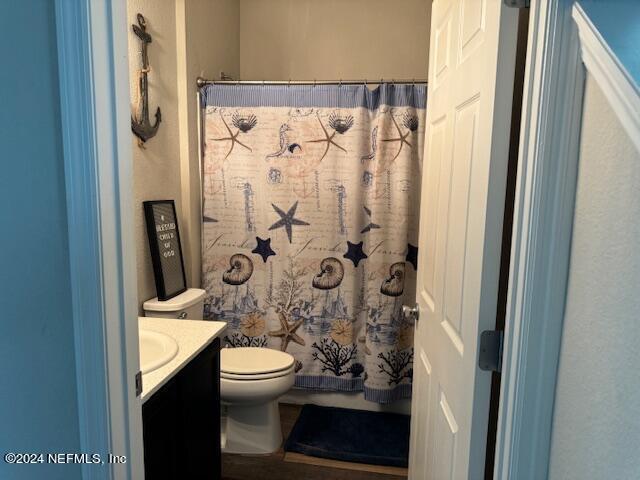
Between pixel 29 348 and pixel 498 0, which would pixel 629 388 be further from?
pixel 29 348

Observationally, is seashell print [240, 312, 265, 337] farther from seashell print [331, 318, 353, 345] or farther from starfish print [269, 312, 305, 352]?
seashell print [331, 318, 353, 345]

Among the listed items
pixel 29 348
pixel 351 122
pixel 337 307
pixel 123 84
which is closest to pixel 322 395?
pixel 337 307

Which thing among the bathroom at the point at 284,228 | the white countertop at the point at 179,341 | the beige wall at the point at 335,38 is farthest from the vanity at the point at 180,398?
the beige wall at the point at 335,38

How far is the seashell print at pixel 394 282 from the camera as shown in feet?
7.98

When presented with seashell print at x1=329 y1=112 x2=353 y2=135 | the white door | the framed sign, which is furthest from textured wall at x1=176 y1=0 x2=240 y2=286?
the white door

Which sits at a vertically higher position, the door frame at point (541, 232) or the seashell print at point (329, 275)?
the door frame at point (541, 232)

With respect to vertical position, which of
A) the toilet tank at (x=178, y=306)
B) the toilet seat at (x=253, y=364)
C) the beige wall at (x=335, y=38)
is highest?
the beige wall at (x=335, y=38)

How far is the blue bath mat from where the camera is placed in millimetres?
2184

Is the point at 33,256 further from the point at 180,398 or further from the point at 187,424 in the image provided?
the point at 187,424

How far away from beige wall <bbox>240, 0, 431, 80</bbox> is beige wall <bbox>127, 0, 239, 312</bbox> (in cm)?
31

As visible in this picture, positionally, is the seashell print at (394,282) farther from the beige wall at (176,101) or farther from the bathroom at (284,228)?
the beige wall at (176,101)

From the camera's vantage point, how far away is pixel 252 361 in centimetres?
222

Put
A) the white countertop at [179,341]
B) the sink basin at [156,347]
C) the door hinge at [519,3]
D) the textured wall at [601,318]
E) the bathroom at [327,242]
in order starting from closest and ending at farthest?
the textured wall at [601,318], the bathroom at [327,242], the door hinge at [519,3], the white countertop at [179,341], the sink basin at [156,347]

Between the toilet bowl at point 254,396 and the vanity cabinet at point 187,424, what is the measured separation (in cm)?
35
